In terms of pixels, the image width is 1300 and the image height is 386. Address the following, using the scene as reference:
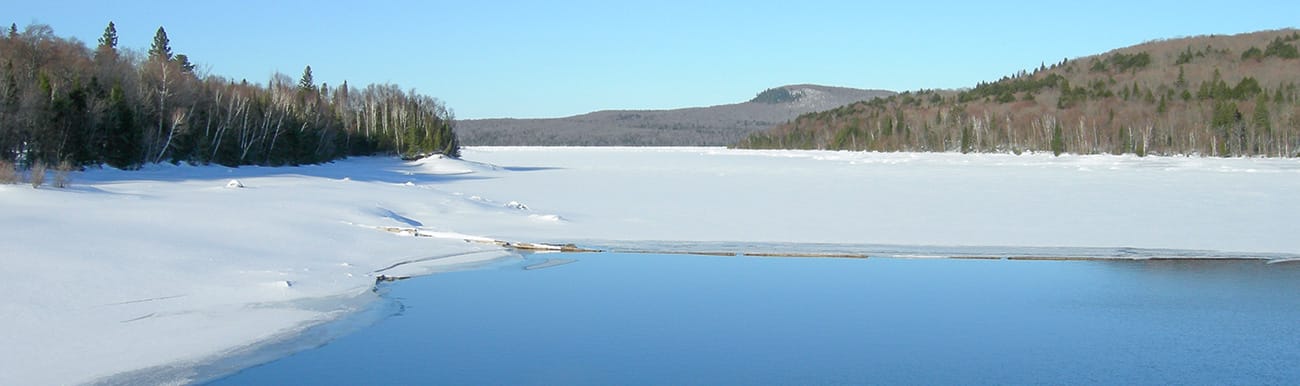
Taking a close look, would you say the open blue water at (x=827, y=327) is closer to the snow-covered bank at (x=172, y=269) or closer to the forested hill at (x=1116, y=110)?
the snow-covered bank at (x=172, y=269)

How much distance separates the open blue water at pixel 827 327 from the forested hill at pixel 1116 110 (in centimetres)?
6063

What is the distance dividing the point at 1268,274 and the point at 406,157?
53.4 m

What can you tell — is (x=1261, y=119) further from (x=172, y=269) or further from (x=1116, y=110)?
(x=172, y=269)

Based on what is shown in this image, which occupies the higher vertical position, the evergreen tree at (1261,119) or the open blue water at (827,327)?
the evergreen tree at (1261,119)

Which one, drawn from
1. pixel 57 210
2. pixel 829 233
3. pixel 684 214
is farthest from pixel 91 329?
pixel 684 214

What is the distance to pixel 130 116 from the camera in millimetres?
29656

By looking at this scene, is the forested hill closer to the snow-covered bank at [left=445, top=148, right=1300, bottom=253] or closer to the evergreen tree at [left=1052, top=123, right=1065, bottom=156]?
the evergreen tree at [left=1052, top=123, right=1065, bottom=156]

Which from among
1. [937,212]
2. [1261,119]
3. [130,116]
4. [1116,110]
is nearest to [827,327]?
[937,212]

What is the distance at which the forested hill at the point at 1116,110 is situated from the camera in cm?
6919

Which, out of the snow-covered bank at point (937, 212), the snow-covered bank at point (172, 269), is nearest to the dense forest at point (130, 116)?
the snow-covered bank at point (172, 269)

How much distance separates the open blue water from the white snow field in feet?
3.28

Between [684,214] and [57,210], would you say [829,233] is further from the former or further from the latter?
[57,210]

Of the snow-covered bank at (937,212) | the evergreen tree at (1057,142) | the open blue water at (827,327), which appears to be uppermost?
the evergreen tree at (1057,142)

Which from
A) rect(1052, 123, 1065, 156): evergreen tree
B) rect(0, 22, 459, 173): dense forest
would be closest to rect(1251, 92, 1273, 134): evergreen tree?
rect(1052, 123, 1065, 156): evergreen tree
